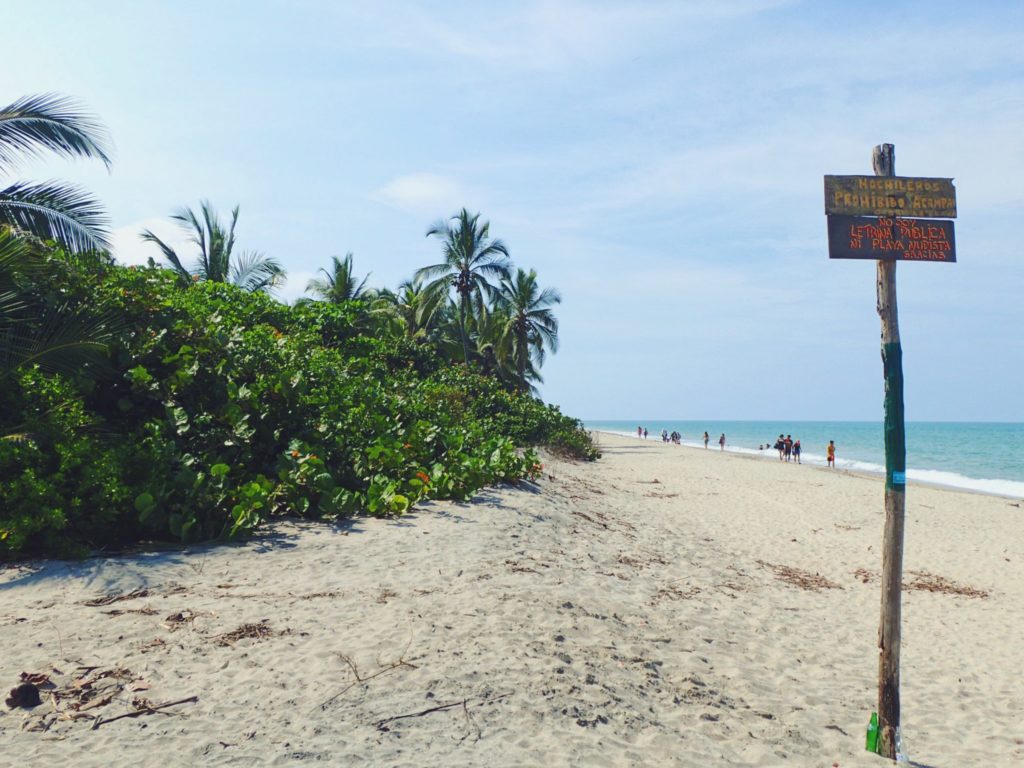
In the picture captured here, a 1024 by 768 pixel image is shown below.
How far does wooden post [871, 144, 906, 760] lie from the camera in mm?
4828

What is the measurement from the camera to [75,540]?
6.68 m

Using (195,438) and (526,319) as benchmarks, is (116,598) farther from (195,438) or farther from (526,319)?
(526,319)

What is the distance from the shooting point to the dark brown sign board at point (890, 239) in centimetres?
486

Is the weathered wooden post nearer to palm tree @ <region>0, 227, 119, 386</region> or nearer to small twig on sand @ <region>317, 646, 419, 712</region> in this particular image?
small twig on sand @ <region>317, 646, 419, 712</region>

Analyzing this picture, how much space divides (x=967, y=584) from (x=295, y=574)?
942cm

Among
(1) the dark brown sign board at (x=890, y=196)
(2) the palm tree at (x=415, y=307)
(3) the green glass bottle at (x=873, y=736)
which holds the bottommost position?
(3) the green glass bottle at (x=873, y=736)

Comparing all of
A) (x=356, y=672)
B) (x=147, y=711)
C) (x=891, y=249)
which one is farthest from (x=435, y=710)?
(x=891, y=249)

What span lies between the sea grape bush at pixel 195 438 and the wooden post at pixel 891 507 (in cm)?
569

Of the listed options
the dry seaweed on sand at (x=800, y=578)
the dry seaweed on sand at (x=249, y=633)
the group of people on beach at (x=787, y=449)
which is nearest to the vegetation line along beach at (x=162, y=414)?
the dry seaweed on sand at (x=249, y=633)

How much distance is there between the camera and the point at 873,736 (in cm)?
485

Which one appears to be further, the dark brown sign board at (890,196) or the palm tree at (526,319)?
the palm tree at (526,319)

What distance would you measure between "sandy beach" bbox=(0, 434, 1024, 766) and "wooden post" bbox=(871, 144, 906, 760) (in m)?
0.40

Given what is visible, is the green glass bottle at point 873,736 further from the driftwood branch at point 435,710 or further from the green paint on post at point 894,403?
the driftwood branch at point 435,710

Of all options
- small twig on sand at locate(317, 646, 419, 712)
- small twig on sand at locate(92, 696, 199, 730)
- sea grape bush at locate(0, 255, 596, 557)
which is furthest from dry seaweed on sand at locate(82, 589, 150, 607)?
small twig on sand at locate(317, 646, 419, 712)
